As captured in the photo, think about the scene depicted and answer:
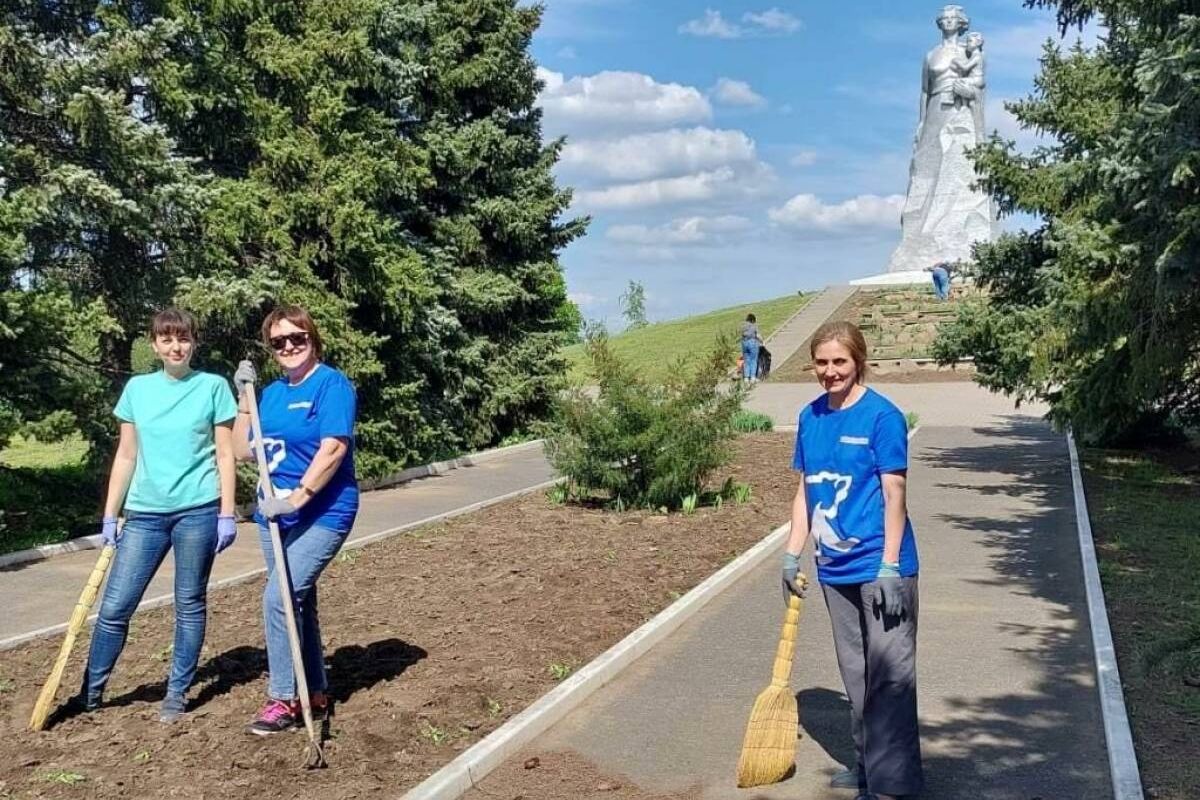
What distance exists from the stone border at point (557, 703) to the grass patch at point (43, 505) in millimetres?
6562

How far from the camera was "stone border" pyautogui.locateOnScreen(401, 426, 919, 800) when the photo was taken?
4.37 metres

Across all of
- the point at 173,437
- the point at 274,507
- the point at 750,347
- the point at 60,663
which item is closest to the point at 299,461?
the point at 274,507

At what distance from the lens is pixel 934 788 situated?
4.39m

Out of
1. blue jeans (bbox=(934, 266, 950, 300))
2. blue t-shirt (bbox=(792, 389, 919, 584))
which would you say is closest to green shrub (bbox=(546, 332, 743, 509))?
blue t-shirt (bbox=(792, 389, 919, 584))

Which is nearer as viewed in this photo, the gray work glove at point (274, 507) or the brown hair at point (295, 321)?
the gray work glove at point (274, 507)

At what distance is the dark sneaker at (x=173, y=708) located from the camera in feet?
16.6

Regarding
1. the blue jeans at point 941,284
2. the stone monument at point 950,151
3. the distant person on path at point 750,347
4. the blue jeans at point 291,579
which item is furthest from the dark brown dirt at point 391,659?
the stone monument at point 950,151

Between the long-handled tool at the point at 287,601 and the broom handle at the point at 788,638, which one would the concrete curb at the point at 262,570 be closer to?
the long-handled tool at the point at 287,601

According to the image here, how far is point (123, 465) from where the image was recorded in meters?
5.12

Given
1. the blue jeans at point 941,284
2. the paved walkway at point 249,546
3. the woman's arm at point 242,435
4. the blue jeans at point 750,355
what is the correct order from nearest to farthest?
the woman's arm at point 242,435, the paved walkway at point 249,546, the blue jeans at point 750,355, the blue jeans at point 941,284

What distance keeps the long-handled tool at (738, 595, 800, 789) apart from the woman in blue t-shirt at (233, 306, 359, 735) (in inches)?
73.9

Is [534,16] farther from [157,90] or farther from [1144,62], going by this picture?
[1144,62]

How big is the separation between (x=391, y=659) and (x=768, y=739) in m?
2.54

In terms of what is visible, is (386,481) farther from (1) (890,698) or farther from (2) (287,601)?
(1) (890,698)
